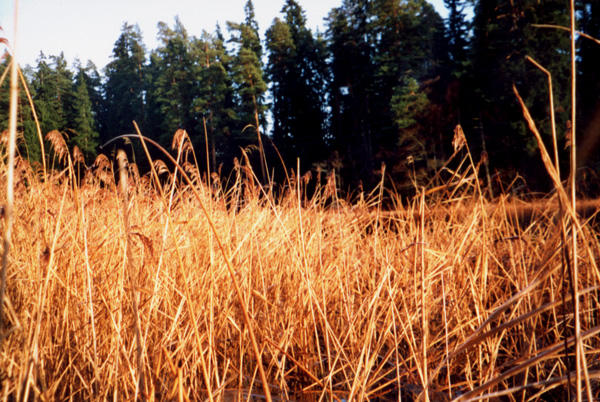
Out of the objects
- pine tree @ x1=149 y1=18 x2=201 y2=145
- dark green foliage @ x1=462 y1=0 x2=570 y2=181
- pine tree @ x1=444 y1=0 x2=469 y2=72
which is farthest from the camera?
pine tree @ x1=149 y1=18 x2=201 y2=145

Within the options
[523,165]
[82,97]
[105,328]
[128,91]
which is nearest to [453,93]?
[523,165]

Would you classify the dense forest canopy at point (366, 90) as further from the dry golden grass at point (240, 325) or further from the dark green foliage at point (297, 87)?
the dry golden grass at point (240, 325)

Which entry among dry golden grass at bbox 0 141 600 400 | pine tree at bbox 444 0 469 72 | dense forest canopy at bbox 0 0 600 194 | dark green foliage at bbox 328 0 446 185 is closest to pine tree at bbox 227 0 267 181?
dense forest canopy at bbox 0 0 600 194

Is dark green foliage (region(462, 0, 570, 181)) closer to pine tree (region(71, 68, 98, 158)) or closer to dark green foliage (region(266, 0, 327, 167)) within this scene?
dark green foliage (region(266, 0, 327, 167))

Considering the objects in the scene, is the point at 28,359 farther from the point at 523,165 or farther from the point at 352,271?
the point at 523,165

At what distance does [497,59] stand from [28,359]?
18.8 m

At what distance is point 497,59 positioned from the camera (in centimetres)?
1595

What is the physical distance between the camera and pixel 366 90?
907 inches

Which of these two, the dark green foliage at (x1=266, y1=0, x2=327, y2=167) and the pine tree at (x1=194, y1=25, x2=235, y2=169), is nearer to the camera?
the dark green foliage at (x1=266, y1=0, x2=327, y2=167)

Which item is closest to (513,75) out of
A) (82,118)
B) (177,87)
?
(177,87)

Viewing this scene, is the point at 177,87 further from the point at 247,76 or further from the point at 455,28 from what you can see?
the point at 455,28

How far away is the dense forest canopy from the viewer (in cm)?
1442

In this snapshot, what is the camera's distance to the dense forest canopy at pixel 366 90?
47.3ft

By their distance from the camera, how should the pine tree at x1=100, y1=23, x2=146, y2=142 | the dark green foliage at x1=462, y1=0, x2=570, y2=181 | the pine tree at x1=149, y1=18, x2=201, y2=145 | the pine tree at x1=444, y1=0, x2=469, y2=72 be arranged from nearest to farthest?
1. the dark green foliage at x1=462, y1=0, x2=570, y2=181
2. the pine tree at x1=444, y1=0, x2=469, y2=72
3. the pine tree at x1=149, y1=18, x2=201, y2=145
4. the pine tree at x1=100, y1=23, x2=146, y2=142
